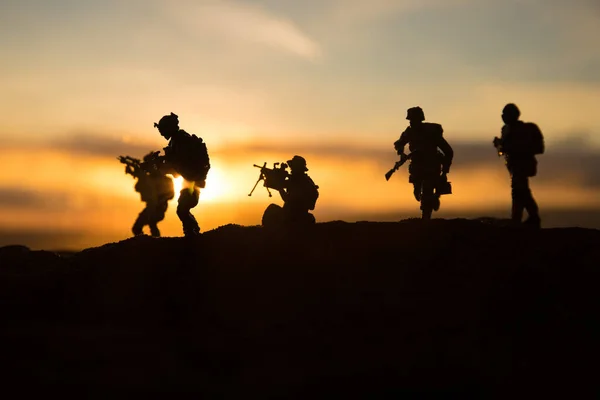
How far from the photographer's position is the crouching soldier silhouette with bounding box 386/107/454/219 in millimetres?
14797

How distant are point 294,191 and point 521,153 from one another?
424 centimetres

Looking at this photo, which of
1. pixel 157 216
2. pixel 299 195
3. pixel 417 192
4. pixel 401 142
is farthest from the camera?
pixel 157 216

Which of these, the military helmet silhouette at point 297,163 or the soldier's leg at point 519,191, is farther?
the military helmet silhouette at point 297,163

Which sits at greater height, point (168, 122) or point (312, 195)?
point (168, 122)

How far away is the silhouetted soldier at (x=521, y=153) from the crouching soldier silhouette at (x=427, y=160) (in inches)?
49.6

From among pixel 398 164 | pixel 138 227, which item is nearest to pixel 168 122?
pixel 398 164

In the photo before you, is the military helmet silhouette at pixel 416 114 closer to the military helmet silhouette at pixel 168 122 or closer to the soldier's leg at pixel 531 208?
the soldier's leg at pixel 531 208

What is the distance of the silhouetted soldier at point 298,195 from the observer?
14531 millimetres

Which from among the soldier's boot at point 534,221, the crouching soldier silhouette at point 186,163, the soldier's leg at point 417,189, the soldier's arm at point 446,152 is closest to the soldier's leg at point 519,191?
the soldier's boot at point 534,221

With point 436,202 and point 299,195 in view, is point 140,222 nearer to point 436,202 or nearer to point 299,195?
point 299,195

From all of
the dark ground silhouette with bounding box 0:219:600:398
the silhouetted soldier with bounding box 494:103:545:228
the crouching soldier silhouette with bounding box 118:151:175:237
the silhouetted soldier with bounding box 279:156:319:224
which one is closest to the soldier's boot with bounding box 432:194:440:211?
the dark ground silhouette with bounding box 0:219:600:398

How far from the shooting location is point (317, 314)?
11.9 m

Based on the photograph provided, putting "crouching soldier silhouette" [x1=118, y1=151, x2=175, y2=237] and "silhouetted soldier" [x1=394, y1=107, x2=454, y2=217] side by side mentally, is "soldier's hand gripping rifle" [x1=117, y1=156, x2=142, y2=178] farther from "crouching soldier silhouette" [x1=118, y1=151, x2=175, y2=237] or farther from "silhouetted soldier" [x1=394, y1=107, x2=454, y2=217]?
"silhouetted soldier" [x1=394, y1=107, x2=454, y2=217]

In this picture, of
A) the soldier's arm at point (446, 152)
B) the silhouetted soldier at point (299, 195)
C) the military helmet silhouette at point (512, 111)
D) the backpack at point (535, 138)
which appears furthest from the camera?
the soldier's arm at point (446, 152)
